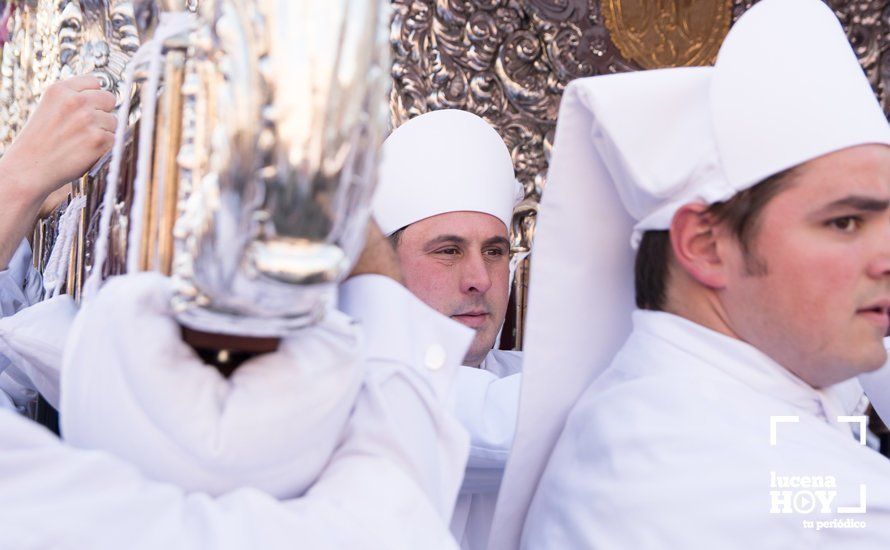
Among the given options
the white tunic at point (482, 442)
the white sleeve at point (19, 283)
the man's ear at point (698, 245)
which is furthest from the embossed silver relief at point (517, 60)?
the man's ear at point (698, 245)

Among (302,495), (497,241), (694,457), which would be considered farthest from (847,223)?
(497,241)

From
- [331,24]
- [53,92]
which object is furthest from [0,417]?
[53,92]

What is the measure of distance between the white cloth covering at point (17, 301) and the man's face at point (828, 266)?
894mm

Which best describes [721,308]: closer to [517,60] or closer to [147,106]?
[147,106]

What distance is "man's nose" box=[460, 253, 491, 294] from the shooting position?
1991 mm

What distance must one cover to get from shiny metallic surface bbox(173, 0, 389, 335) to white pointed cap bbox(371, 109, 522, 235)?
148 cm

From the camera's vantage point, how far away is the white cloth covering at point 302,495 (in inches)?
23.2

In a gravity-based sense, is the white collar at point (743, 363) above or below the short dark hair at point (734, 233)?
below

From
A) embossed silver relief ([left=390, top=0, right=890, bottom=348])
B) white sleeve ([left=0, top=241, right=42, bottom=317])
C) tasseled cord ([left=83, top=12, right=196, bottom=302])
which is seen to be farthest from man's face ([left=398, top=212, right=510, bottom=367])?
tasseled cord ([left=83, top=12, right=196, bottom=302])

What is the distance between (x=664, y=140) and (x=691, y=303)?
22 centimetres

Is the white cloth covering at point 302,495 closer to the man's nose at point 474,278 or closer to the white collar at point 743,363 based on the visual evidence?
the white collar at point 743,363

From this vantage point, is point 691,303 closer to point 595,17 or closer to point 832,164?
point 832,164

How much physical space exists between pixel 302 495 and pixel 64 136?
23.0 inches

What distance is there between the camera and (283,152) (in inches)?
19.8
